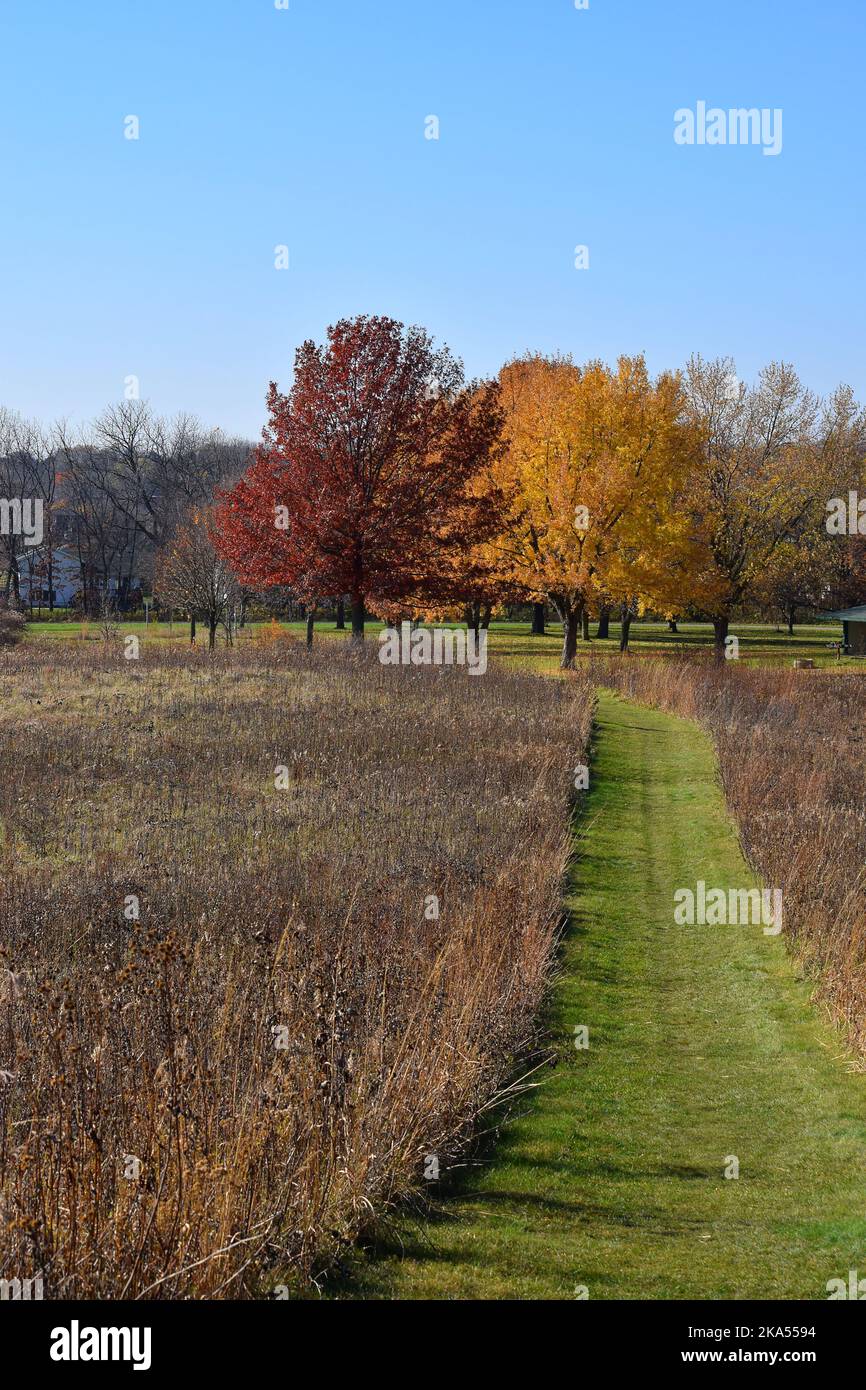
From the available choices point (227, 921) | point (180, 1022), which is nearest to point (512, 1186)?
point (180, 1022)

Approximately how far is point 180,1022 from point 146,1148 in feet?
4.37

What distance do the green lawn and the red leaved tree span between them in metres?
6.46

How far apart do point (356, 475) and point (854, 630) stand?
28375 millimetres

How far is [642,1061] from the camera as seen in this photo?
9305mm

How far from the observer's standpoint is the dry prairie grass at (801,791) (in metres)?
11.0

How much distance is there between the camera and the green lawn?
4475 centimetres

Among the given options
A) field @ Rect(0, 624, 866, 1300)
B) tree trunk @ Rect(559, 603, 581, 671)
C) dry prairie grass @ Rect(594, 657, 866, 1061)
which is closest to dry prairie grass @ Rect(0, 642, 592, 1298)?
field @ Rect(0, 624, 866, 1300)

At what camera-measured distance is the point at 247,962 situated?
9.45 m

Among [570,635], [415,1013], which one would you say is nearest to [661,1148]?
[415,1013]

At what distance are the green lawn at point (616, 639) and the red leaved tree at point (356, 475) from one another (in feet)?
21.2

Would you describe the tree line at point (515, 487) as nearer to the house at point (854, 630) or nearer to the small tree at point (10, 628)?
the house at point (854, 630)

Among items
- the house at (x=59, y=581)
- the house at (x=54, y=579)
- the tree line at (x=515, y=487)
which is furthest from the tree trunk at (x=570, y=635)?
the house at (x=54, y=579)

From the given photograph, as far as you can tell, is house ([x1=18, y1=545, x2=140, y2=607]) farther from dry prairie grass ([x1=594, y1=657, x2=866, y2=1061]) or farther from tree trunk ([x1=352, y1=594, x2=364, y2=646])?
dry prairie grass ([x1=594, y1=657, x2=866, y2=1061])
